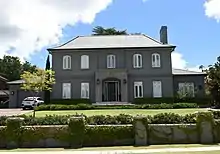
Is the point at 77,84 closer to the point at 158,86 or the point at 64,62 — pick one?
the point at 64,62

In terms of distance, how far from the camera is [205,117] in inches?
553

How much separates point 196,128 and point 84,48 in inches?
983

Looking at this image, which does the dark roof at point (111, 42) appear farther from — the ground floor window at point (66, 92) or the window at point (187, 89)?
the window at point (187, 89)

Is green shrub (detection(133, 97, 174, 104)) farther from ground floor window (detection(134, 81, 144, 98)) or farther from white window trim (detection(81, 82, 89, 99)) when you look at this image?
white window trim (detection(81, 82, 89, 99))

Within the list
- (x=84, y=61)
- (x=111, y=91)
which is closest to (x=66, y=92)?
(x=84, y=61)

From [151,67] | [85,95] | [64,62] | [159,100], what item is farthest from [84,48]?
[159,100]

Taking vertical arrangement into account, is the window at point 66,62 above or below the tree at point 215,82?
above

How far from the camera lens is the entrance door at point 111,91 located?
37094 mm

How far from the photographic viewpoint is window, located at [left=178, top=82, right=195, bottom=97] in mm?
37125

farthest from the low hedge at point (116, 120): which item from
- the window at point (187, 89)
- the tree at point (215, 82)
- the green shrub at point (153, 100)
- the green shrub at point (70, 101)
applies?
the window at point (187, 89)

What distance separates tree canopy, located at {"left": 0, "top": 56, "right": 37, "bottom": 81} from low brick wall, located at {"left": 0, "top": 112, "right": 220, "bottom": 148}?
66.4 metres

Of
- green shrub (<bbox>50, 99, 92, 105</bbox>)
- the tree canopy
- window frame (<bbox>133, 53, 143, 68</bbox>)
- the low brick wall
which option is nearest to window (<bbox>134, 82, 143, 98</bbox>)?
window frame (<bbox>133, 53, 143, 68</bbox>)

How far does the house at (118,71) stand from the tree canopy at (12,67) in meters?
43.3

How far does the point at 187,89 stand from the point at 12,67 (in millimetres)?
55977
